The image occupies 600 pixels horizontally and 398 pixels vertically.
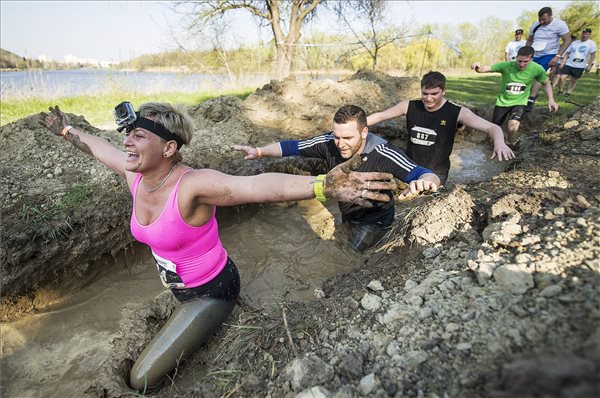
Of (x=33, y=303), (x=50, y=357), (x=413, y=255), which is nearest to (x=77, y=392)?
(x=50, y=357)

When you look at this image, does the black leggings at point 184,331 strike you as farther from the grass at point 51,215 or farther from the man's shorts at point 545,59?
the man's shorts at point 545,59

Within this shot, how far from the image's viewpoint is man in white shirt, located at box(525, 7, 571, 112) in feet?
22.2

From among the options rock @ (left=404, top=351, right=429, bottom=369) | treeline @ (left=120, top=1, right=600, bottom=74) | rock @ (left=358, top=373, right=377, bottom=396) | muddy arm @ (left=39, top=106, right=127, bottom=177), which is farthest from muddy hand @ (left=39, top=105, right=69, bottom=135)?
treeline @ (left=120, top=1, right=600, bottom=74)

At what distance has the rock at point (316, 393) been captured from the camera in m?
1.43

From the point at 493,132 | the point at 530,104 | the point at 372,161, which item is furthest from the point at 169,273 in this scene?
the point at 530,104

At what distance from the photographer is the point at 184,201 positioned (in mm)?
2170

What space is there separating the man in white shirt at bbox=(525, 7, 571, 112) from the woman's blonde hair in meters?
7.07

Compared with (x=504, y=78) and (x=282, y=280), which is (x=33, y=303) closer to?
(x=282, y=280)

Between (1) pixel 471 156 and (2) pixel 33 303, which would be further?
(1) pixel 471 156

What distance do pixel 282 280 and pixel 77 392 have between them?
6.71ft

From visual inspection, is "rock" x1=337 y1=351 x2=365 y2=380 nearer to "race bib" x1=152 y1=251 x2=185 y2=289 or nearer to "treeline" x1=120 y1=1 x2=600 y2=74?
"race bib" x1=152 y1=251 x2=185 y2=289

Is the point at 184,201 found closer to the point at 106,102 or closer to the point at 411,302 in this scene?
the point at 411,302

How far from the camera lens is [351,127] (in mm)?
3129

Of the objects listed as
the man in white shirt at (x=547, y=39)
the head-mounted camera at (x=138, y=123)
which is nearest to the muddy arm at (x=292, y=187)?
the head-mounted camera at (x=138, y=123)
